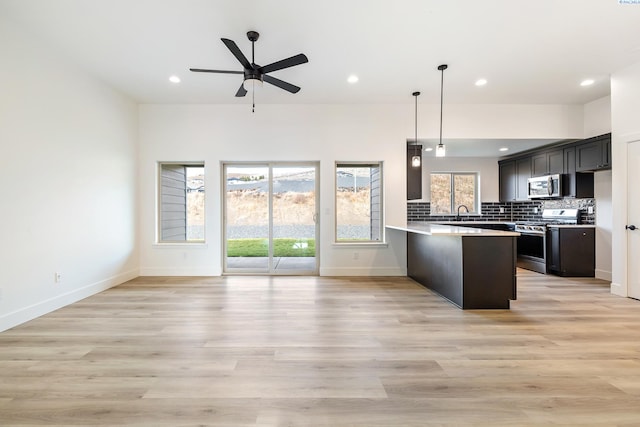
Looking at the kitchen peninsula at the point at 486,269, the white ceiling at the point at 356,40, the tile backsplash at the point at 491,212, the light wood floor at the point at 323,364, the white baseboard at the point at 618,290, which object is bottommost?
the light wood floor at the point at 323,364

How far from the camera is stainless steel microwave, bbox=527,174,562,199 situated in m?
5.02

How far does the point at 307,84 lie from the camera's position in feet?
13.4

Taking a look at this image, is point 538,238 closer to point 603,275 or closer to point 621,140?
point 603,275

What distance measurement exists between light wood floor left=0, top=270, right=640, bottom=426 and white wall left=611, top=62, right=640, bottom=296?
1.67 feet

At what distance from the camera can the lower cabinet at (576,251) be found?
469cm

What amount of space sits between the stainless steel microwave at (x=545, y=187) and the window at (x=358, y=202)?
10.5ft

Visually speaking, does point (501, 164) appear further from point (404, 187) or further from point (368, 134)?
point (368, 134)

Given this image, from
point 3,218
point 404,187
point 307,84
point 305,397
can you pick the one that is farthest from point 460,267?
point 3,218

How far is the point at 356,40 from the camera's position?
303 cm

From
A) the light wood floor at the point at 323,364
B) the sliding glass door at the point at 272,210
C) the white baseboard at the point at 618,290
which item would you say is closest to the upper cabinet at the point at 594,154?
the white baseboard at the point at 618,290

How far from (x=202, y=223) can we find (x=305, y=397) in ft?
13.1

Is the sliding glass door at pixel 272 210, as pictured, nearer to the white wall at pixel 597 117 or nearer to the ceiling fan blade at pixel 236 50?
the ceiling fan blade at pixel 236 50

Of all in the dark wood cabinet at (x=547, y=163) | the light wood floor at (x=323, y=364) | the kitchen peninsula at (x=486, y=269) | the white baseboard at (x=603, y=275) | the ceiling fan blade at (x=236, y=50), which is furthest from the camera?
the dark wood cabinet at (x=547, y=163)

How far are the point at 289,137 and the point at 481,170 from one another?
4.73 meters
